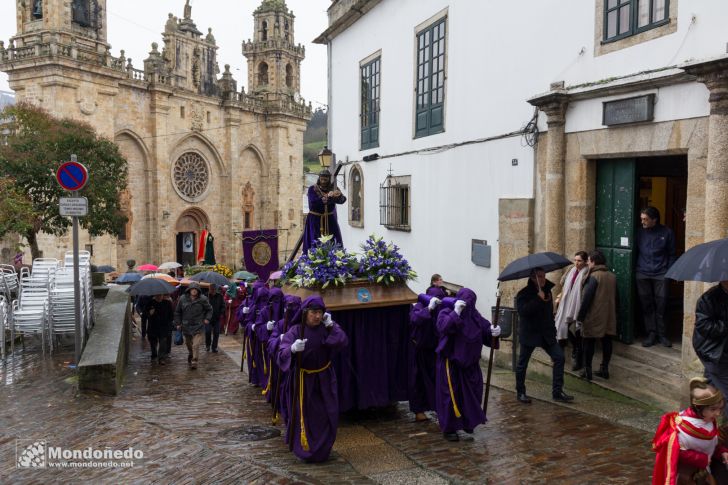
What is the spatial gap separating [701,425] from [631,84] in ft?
16.6

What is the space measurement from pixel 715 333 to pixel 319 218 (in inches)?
205

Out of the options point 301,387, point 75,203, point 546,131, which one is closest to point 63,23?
point 75,203

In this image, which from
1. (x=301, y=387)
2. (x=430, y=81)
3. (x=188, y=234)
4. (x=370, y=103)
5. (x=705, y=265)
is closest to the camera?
(x=705, y=265)

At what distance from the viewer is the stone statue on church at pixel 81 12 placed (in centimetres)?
3203

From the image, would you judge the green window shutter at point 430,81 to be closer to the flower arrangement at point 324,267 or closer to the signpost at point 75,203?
the flower arrangement at point 324,267

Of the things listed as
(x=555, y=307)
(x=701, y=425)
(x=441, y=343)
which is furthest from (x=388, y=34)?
(x=701, y=425)

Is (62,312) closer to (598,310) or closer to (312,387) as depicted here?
(312,387)

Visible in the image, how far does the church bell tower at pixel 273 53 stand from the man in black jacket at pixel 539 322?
39931 mm

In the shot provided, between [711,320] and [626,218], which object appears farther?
[626,218]

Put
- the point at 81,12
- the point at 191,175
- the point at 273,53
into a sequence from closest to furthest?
the point at 81,12 < the point at 191,175 < the point at 273,53

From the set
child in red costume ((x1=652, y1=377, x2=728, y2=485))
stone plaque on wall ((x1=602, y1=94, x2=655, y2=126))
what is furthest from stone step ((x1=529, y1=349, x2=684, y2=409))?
child in red costume ((x1=652, y1=377, x2=728, y2=485))

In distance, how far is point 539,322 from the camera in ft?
24.9

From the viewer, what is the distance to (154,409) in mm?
7992

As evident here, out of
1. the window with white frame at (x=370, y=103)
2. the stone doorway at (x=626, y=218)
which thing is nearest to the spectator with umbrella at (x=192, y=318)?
the window with white frame at (x=370, y=103)
